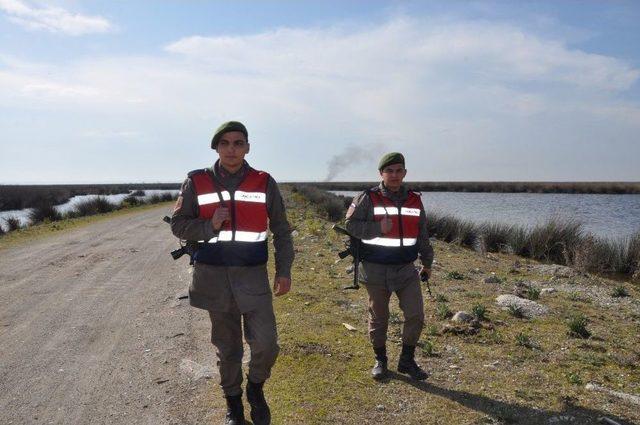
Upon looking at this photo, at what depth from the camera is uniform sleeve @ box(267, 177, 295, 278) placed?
12.6 ft

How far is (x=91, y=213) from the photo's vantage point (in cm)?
2691

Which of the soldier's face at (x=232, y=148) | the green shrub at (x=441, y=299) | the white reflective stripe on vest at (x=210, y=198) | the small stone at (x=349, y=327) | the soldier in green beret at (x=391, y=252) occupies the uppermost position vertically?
the soldier's face at (x=232, y=148)

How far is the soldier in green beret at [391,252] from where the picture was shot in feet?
15.4

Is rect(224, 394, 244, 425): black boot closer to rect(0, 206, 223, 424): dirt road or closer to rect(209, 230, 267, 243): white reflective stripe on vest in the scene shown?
rect(0, 206, 223, 424): dirt road

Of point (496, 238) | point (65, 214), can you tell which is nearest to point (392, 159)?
point (496, 238)

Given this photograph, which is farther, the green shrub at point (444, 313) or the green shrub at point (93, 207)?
the green shrub at point (93, 207)

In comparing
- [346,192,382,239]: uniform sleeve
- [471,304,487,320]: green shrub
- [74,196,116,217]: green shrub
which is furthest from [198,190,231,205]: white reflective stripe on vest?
[74,196,116,217]: green shrub

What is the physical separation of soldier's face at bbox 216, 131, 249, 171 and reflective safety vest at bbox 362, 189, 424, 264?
1.54 metres

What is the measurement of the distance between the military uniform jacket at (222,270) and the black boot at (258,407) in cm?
62

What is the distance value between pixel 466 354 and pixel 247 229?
300 cm

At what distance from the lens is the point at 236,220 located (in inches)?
143

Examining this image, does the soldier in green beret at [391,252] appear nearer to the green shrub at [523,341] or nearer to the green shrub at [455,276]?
the green shrub at [523,341]

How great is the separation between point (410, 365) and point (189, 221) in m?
2.45

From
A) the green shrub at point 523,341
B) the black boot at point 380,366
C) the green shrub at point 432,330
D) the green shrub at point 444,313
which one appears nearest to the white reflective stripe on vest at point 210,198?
the black boot at point 380,366
